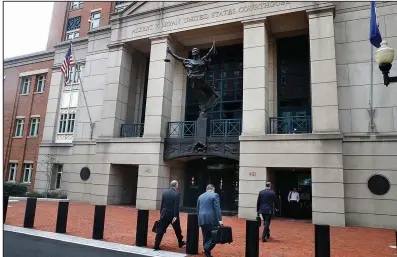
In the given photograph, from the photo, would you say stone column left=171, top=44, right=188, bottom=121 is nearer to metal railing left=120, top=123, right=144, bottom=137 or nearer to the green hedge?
metal railing left=120, top=123, right=144, bottom=137

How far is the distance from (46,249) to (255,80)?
39.3ft

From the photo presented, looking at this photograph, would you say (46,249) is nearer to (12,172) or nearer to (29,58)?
(12,172)

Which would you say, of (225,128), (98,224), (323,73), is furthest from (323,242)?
(225,128)

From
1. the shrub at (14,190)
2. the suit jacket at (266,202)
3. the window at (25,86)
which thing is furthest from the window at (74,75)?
the suit jacket at (266,202)

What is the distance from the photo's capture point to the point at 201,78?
16.6 meters

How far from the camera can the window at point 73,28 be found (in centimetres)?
2893

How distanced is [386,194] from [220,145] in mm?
7856

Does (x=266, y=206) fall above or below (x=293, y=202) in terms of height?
above

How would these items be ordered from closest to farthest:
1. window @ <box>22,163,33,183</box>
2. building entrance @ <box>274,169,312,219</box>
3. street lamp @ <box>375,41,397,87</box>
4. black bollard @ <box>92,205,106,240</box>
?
→ street lamp @ <box>375,41,397,87</box>, black bollard @ <box>92,205,106,240</box>, building entrance @ <box>274,169,312,219</box>, window @ <box>22,163,33,183</box>

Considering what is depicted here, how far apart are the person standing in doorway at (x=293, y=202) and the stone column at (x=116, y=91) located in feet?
35.5

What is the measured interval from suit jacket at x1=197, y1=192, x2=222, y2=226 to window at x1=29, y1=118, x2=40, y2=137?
22855 millimetres

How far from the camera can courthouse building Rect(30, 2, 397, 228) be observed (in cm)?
1384

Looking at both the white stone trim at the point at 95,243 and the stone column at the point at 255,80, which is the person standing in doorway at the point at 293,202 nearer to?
the stone column at the point at 255,80

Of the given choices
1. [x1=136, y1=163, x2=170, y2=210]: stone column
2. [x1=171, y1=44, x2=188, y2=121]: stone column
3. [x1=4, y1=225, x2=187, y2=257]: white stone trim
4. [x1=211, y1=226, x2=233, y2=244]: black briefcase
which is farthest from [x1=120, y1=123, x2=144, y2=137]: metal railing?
[x1=211, y1=226, x2=233, y2=244]: black briefcase
